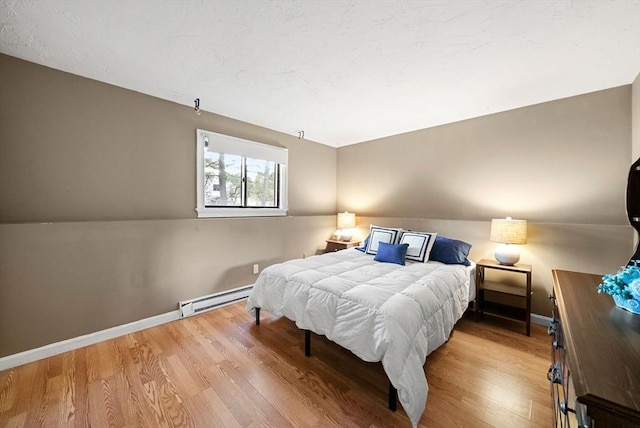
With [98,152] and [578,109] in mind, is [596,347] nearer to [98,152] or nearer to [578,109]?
[578,109]

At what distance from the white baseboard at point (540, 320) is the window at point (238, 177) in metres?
3.34

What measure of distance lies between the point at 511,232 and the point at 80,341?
429 cm

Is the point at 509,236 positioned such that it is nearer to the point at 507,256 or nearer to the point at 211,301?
the point at 507,256

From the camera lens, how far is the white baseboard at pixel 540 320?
8.59ft

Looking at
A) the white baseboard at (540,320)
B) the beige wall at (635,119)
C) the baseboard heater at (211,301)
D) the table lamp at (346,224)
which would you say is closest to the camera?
the beige wall at (635,119)

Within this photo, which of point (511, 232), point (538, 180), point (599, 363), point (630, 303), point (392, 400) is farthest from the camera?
point (538, 180)

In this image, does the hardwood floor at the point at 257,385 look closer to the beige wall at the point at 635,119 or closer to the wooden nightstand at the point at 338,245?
the wooden nightstand at the point at 338,245

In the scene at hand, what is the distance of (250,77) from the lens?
228 centimetres

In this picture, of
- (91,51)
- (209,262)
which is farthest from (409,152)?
(91,51)

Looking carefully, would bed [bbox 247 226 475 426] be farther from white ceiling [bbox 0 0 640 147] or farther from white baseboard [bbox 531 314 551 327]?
white ceiling [bbox 0 0 640 147]

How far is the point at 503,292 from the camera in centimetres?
260

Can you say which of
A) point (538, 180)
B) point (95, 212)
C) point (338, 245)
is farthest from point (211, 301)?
point (538, 180)

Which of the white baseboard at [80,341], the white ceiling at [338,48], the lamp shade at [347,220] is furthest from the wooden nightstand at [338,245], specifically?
the white baseboard at [80,341]

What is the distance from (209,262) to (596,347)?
3187 millimetres
